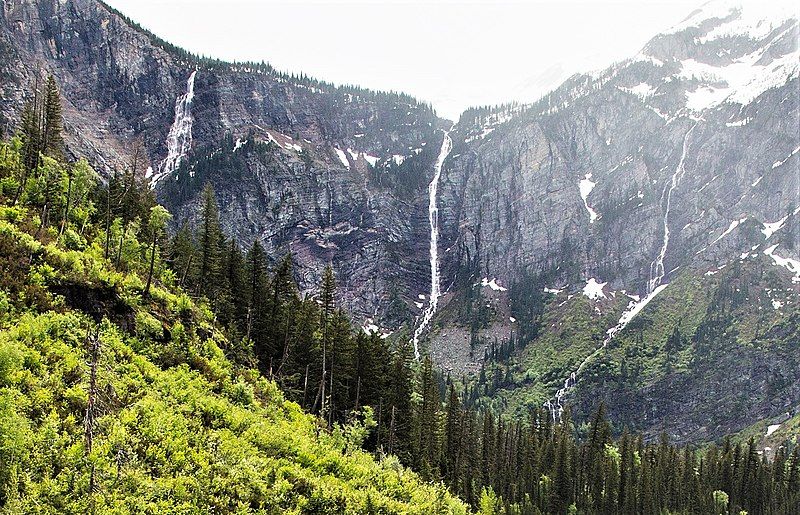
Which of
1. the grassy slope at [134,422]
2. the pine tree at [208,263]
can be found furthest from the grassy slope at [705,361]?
the grassy slope at [134,422]

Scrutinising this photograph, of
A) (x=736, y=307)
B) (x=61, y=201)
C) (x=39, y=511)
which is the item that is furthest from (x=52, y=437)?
(x=736, y=307)

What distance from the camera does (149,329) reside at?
3375 centimetres

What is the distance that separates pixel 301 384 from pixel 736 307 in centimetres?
18205

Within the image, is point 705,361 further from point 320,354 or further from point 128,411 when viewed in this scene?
point 128,411

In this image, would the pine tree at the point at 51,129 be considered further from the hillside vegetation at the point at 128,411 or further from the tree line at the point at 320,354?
the hillside vegetation at the point at 128,411

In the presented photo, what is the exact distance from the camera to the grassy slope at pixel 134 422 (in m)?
18.7

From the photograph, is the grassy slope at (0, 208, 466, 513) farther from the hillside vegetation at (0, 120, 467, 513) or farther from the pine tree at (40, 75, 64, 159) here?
the pine tree at (40, 75, 64, 159)

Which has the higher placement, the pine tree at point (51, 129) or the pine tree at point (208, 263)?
the pine tree at point (51, 129)

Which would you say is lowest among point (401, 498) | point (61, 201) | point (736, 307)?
point (401, 498)

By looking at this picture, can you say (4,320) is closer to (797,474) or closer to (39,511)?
(39,511)

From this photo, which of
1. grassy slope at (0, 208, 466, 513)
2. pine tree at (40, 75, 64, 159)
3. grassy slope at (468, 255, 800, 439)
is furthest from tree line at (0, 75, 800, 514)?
grassy slope at (468, 255, 800, 439)

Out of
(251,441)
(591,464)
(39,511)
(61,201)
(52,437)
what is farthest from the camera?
(591,464)

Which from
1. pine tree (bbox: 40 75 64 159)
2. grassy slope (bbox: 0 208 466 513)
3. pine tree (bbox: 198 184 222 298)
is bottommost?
grassy slope (bbox: 0 208 466 513)

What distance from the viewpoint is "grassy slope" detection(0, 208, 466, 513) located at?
18.7 metres
